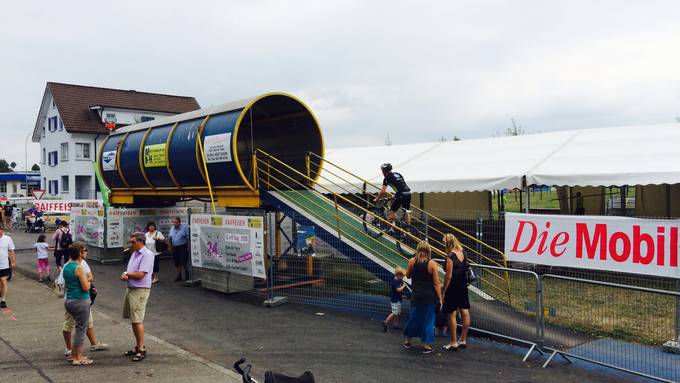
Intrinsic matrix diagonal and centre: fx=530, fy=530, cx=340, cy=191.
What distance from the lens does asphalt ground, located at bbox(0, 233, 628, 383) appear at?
6.47 m

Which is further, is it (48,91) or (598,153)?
(48,91)

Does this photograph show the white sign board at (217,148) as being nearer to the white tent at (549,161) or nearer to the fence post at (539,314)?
the white tent at (549,161)

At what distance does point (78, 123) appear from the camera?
137 ft

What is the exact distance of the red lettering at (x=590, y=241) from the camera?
765 centimetres

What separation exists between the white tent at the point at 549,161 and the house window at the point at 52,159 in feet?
114

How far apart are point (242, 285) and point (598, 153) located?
9.62 metres

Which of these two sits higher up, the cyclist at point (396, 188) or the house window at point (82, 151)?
the house window at point (82, 151)

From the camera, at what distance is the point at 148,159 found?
14.8 meters

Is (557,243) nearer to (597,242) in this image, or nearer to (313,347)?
(597,242)

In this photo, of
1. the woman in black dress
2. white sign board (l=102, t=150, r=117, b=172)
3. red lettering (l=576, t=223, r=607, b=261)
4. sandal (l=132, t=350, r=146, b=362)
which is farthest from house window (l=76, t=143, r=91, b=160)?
red lettering (l=576, t=223, r=607, b=261)

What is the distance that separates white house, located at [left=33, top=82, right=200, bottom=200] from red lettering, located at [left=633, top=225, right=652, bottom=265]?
4136 cm

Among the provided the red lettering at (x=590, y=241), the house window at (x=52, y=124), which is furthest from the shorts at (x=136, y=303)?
the house window at (x=52, y=124)

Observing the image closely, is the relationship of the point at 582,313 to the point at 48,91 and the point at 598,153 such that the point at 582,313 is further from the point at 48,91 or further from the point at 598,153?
the point at 48,91

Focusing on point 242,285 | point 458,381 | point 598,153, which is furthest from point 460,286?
point 598,153
